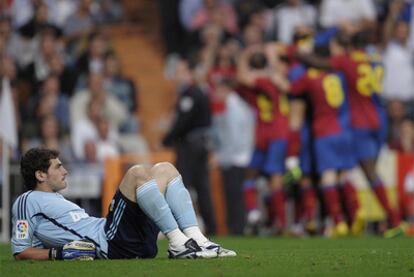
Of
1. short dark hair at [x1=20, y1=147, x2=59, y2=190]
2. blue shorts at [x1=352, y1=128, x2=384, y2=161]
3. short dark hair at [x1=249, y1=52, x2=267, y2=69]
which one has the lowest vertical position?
blue shorts at [x1=352, y1=128, x2=384, y2=161]

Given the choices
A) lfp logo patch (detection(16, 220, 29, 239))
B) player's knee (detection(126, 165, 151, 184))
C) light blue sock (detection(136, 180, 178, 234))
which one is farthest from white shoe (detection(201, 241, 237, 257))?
lfp logo patch (detection(16, 220, 29, 239))

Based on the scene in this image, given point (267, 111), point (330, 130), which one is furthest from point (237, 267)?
point (267, 111)

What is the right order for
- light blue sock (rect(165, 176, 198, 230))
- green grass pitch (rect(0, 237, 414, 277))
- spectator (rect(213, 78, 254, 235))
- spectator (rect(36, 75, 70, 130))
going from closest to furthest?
green grass pitch (rect(0, 237, 414, 277)) < light blue sock (rect(165, 176, 198, 230)) < spectator (rect(213, 78, 254, 235)) < spectator (rect(36, 75, 70, 130))

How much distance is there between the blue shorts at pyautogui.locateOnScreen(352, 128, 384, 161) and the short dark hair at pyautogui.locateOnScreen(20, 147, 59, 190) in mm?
8307

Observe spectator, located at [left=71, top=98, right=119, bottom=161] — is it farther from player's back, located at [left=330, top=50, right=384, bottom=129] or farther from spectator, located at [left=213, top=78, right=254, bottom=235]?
player's back, located at [left=330, top=50, right=384, bottom=129]

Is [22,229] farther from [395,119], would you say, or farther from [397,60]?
[397,60]

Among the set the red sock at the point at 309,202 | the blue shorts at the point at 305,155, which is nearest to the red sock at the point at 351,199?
the red sock at the point at 309,202

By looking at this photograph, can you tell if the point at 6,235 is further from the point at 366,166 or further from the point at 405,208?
the point at 405,208

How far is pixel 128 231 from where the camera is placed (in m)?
8.77

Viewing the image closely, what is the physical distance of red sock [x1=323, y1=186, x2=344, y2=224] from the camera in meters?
16.3

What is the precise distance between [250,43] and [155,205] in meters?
12.3

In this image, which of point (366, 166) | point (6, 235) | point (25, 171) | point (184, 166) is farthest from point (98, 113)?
point (25, 171)

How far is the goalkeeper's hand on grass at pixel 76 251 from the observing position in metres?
8.85

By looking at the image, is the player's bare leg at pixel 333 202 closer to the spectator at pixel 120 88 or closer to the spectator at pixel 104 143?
the spectator at pixel 104 143
